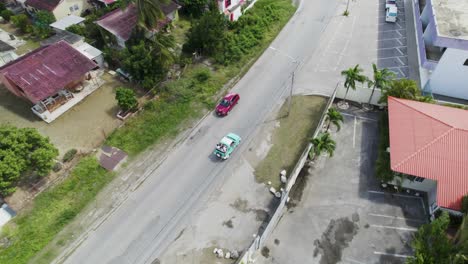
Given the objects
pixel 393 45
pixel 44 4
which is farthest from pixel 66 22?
pixel 393 45

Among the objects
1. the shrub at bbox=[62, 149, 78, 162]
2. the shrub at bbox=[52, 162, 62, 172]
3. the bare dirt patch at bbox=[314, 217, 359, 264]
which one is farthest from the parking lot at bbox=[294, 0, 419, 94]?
the shrub at bbox=[52, 162, 62, 172]

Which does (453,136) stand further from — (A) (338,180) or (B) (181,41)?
(B) (181,41)

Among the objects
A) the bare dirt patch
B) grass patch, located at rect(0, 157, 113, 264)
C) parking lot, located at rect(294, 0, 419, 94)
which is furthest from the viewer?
parking lot, located at rect(294, 0, 419, 94)

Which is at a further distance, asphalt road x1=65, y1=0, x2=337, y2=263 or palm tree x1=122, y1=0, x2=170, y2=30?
palm tree x1=122, y1=0, x2=170, y2=30

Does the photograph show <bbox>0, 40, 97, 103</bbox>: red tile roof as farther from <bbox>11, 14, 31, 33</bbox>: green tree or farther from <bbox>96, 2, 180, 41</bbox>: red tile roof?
<bbox>11, 14, 31, 33</bbox>: green tree

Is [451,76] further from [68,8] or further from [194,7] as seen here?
[68,8]

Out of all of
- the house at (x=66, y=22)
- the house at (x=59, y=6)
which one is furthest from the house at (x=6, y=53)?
the house at (x=59, y=6)

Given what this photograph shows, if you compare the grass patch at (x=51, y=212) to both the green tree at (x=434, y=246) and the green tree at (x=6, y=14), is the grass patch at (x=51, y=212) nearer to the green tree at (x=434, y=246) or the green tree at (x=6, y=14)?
the green tree at (x=434, y=246)
